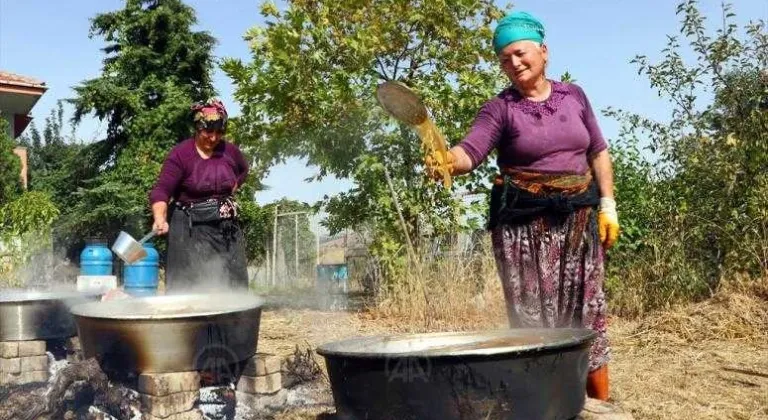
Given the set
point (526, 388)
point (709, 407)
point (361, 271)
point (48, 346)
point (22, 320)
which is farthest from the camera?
point (361, 271)

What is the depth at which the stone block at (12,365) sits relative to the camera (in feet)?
14.9

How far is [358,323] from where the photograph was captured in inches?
254

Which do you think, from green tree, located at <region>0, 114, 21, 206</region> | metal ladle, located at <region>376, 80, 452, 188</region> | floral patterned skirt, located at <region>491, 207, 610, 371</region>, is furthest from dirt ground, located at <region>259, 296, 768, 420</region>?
green tree, located at <region>0, 114, 21, 206</region>

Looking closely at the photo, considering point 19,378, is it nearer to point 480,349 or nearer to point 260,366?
point 260,366

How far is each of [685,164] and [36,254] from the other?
310 inches

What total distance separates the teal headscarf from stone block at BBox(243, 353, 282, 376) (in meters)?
1.98

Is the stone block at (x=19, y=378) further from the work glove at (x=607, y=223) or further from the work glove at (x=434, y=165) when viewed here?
the work glove at (x=607, y=223)

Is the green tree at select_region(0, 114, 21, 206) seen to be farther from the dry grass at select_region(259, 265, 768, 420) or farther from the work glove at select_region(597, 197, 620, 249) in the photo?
the work glove at select_region(597, 197, 620, 249)

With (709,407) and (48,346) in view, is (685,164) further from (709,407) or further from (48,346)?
(48,346)

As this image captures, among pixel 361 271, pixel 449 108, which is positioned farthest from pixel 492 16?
pixel 361 271

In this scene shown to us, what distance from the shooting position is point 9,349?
4.52m

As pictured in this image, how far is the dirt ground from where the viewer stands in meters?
3.54

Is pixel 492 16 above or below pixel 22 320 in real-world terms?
above

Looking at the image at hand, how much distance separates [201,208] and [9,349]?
1.54 meters
